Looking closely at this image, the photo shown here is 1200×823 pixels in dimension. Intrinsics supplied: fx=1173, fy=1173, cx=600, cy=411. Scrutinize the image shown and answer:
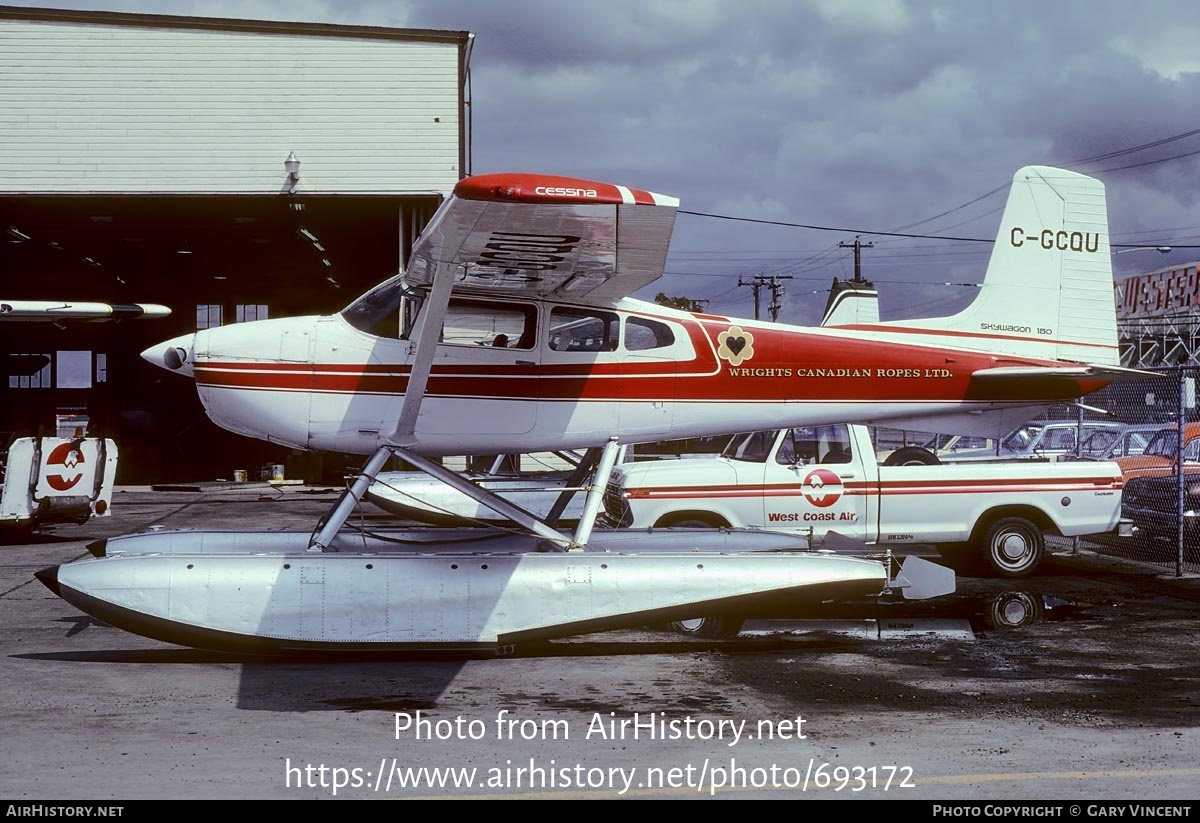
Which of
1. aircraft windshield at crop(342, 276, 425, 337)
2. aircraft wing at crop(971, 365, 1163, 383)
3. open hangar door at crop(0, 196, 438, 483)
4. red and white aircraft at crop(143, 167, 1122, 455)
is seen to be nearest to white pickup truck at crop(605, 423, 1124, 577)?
red and white aircraft at crop(143, 167, 1122, 455)

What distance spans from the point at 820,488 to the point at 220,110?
15472 mm

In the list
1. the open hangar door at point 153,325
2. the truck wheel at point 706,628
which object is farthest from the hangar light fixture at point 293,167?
the truck wheel at point 706,628

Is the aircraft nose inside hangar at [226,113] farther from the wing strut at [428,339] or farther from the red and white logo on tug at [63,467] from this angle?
the wing strut at [428,339]

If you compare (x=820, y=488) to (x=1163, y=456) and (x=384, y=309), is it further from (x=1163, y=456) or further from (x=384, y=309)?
(x=1163, y=456)

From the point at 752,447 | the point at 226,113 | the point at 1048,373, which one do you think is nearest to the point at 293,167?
the point at 226,113

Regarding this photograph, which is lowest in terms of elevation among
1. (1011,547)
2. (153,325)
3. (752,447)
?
(1011,547)

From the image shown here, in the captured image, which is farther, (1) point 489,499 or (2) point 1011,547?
(2) point 1011,547

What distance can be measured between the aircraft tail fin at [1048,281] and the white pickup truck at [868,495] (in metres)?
2.08

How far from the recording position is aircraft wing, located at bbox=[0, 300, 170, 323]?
13469 mm

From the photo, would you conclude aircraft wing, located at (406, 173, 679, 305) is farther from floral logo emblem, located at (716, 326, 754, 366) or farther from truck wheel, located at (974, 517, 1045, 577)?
truck wheel, located at (974, 517, 1045, 577)

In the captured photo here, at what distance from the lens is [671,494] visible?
37.2ft

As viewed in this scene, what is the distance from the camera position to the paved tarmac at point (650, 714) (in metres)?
5.18

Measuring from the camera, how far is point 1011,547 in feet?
40.4
